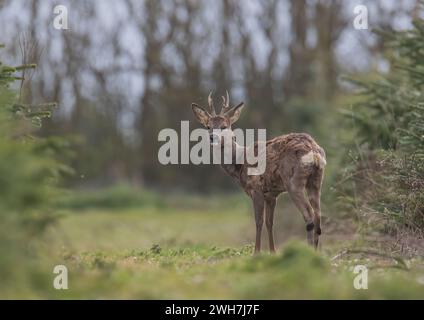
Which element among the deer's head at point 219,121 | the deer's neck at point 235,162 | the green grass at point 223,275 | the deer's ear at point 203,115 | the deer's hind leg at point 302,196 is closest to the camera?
the green grass at point 223,275

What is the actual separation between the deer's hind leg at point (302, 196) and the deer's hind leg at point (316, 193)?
12 centimetres

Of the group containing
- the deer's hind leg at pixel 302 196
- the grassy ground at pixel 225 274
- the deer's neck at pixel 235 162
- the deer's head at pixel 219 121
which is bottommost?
the grassy ground at pixel 225 274

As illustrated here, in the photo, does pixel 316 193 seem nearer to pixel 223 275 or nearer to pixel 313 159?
pixel 313 159

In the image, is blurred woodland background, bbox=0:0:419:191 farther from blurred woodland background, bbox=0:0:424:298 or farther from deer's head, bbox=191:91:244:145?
deer's head, bbox=191:91:244:145

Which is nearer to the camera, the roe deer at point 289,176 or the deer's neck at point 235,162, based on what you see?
the roe deer at point 289,176

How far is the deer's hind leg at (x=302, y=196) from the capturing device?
11383 mm

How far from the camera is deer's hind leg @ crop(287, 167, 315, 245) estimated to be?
11.4m

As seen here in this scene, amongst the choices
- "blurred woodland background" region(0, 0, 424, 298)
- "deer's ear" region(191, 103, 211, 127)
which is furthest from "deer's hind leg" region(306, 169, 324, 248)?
"blurred woodland background" region(0, 0, 424, 298)

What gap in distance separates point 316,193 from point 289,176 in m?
0.49

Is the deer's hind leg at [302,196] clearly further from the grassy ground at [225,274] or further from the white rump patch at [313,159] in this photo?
the grassy ground at [225,274]

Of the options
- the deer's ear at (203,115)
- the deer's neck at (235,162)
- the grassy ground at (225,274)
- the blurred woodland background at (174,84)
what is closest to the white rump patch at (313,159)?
the grassy ground at (225,274)

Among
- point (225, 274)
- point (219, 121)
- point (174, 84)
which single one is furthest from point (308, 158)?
point (174, 84)

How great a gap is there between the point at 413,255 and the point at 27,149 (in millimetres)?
5697
